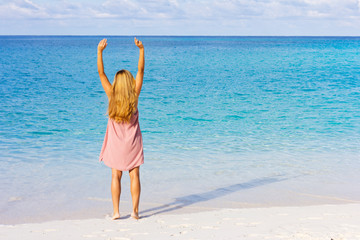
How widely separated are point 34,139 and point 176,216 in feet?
19.5

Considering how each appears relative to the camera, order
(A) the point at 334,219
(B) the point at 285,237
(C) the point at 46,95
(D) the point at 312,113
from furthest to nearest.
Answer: (C) the point at 46,95, (D) the point at 312,113, (A) the point at 334,219, (B) the point at 285,237

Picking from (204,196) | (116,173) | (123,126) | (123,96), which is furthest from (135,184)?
(204,196)

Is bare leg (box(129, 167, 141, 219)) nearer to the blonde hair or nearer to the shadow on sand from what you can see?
the shadow on sand

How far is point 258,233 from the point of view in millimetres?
4125

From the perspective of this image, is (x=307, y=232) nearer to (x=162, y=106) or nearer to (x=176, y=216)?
(x=176, y=216)

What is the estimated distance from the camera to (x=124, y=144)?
4.75 meters

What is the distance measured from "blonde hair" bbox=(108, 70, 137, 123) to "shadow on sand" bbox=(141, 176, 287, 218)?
4.84ft

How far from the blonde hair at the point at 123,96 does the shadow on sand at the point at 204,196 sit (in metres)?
1.48

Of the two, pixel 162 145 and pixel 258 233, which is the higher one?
pixel 258 233

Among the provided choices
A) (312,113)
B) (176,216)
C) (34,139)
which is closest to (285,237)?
(176,216)

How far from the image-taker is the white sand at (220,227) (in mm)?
4082

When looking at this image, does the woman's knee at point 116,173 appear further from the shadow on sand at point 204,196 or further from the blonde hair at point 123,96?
the shadow on sand at point 204,196

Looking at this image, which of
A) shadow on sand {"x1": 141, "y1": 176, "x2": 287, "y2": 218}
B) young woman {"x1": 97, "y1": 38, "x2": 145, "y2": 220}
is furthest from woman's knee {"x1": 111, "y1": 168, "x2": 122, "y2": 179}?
shadow on sand {"x1": 141, "y1": 176, "x2": 287, "y2": 218}

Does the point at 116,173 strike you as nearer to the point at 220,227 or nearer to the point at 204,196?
the point at 220,227
